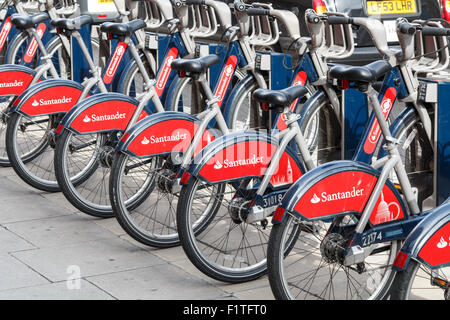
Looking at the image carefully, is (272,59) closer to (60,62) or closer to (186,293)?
(186,293)

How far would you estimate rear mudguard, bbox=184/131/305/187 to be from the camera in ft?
16.2

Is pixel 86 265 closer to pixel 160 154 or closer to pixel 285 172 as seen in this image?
pixel 160 154

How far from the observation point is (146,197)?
6121mm

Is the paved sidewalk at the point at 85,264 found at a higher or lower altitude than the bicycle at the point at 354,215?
lower

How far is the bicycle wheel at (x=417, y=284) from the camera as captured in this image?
3.72 metres

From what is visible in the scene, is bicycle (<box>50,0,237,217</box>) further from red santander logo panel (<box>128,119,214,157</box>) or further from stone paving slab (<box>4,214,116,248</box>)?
red santander logo panel (<box>128,119,214,157</box>)

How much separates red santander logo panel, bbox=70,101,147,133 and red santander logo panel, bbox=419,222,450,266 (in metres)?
2.95

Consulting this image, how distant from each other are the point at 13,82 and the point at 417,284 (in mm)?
3957

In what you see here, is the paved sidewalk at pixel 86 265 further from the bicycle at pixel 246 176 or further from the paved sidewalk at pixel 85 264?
the bicycle at pixel 246 176

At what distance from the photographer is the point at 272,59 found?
6.26 metres

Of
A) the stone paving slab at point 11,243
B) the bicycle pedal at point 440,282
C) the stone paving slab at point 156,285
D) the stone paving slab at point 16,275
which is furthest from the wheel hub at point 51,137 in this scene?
the bicycle pedal at point 440,282

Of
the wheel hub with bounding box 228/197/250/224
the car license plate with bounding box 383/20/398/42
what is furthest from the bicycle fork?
the car license plate with bounding box 383/20/398/42

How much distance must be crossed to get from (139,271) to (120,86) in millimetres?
2395
